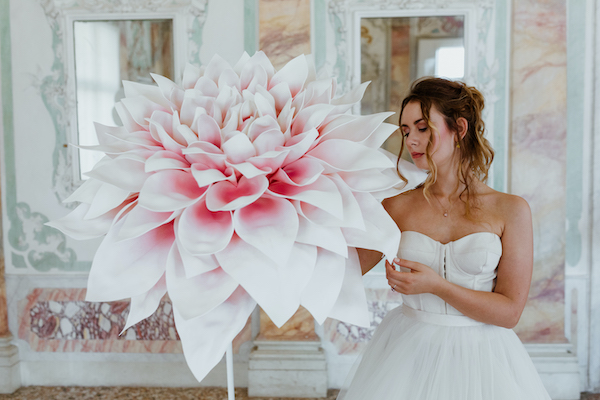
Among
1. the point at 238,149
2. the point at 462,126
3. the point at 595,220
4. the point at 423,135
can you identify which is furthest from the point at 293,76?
the point at 595,220

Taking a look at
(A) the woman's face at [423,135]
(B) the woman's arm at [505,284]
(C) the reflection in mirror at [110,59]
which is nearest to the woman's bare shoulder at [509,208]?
(B) the woman's arm at [505,284]

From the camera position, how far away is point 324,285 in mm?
407

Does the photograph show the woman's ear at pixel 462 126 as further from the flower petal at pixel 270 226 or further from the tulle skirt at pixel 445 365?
the flower petal at pixel 270 226

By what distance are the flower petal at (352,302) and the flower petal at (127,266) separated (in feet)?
0.57

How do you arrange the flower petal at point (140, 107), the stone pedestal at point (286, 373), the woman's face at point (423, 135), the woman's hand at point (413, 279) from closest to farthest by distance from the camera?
the flower petal at point (140, 107), the woman's hand at point (413, 279), the woman's face at point (423, 135), the stone pedestal at point (286, 373)

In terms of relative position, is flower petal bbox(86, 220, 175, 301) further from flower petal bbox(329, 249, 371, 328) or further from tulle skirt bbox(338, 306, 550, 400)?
tulle skirt bbox(338, 306, 550, 400)

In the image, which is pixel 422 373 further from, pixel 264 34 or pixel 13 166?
pixel 13 166

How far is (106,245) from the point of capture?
42 centimetres

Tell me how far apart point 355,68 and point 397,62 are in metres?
0.29

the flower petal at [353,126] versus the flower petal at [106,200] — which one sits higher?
the flower petal at [353,126]

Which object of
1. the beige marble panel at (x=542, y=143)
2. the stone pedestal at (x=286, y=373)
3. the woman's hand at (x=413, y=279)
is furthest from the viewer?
the stone pedestal at (x=286, y=373)

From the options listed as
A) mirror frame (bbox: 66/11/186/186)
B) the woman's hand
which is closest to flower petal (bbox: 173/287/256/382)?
the woman's hand

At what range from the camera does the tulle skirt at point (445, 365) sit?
3.63 ft

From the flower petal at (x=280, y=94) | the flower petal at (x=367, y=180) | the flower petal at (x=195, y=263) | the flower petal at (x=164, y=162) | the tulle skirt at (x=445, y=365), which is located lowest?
the tulle skirt at (x=445, y=365)
